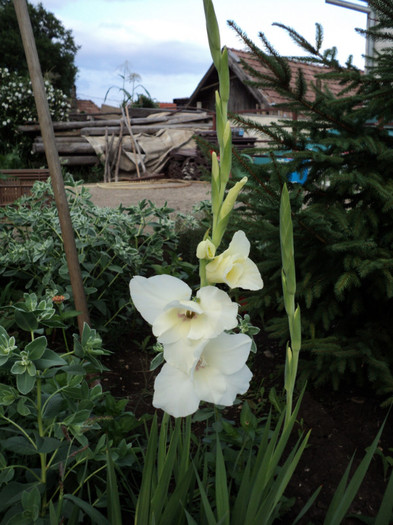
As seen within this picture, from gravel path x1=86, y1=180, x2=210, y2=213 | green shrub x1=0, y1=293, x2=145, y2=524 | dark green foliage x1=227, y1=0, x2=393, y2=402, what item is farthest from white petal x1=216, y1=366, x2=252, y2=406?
gravel path x1=86, y1=180, x2=210, y2=213

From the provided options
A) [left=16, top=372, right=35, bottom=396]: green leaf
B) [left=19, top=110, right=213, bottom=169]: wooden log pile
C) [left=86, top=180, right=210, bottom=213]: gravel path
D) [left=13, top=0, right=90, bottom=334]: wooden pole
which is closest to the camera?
[left=16, top=372, right=35, bottom=396]: green leaf

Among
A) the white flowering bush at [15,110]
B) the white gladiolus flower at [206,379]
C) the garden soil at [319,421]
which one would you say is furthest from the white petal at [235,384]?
the white flowering bush at [15,110]

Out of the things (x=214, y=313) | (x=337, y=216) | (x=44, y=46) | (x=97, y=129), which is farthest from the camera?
(x=44, y=46)

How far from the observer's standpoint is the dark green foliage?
7.02 feet

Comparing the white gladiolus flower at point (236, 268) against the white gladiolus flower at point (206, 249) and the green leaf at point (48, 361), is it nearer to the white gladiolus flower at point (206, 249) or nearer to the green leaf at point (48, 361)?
the white gladiolus flower at point (206, 249)

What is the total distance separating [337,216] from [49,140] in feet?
4.19

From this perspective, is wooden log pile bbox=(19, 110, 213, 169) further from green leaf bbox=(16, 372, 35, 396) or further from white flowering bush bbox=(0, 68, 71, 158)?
green leaf bbox=(16, 372, 35, 396)

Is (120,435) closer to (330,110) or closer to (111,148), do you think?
(330,110)

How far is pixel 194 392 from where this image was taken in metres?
0.79

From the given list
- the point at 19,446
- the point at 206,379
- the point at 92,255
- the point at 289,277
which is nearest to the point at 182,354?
the point at 206,379

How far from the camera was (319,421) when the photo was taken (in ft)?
7.27

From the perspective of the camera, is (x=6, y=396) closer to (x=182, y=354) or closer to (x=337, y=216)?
(x=182, y=354)

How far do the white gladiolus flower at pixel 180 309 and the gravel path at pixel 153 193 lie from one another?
6253 millimetres

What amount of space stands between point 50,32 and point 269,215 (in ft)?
99.5
